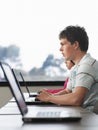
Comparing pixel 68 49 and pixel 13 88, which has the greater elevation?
pixel 13 88

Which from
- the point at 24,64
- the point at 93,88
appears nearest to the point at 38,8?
the point at 24,64

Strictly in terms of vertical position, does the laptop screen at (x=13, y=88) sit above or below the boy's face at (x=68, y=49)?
above

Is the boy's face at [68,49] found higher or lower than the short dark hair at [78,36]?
lower

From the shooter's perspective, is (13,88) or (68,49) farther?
(68,49)

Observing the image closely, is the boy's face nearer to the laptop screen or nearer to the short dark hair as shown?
the short dark hair

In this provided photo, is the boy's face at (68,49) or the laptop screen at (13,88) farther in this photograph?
the boy's face at (68,49)

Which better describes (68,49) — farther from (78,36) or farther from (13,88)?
(13,88)

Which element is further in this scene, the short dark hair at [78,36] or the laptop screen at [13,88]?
the short dark hair at [78,36]

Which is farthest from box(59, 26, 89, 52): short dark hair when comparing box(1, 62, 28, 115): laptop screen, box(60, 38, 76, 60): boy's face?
box(1, 62, 28, 115): laptop screen

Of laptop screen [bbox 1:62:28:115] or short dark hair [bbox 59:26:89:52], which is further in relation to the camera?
short dark hair [bbox 59:26:89:52]

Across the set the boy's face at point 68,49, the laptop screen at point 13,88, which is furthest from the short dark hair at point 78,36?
the laptop screen at point 13,88

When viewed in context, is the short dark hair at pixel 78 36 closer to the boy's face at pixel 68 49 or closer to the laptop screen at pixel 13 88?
the boy's face at pixel 68 49

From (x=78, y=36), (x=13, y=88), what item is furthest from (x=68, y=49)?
(x=13, y=88)

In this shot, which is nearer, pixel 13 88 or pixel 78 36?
pixel 13 88
